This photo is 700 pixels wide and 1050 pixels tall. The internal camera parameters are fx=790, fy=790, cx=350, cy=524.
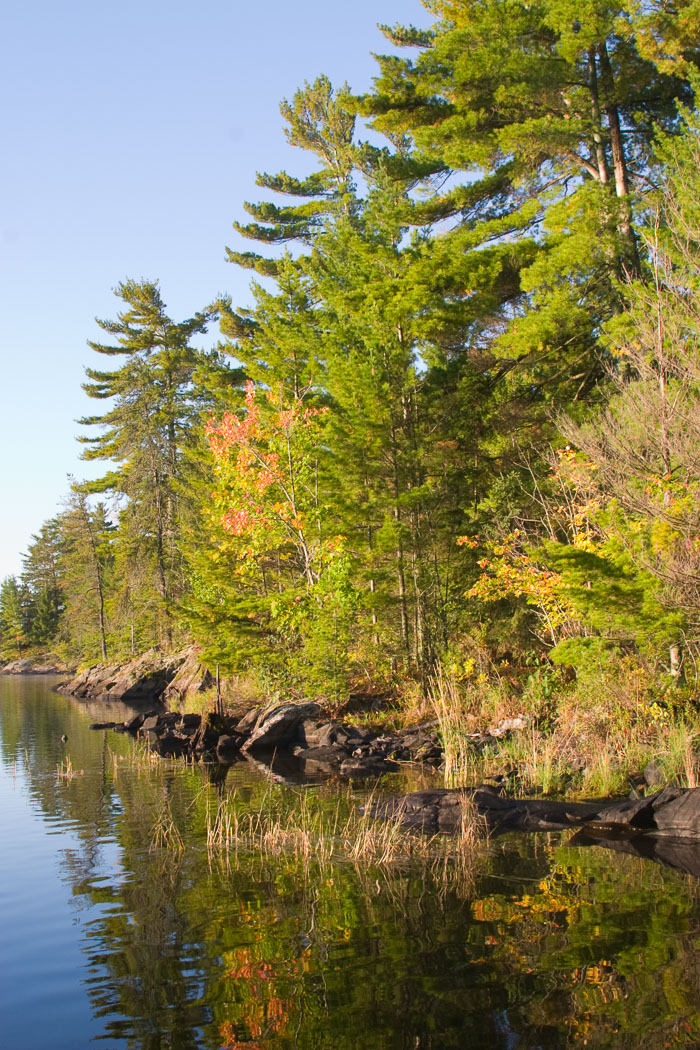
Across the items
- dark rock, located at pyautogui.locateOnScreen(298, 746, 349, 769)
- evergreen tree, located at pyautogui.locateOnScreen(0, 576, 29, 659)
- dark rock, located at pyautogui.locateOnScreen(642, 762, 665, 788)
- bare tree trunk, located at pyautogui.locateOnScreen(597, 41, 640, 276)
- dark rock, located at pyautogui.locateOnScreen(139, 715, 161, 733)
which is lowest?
dark rock, located at pyautogui.locateOnScreen(298, 746, 349, 769)

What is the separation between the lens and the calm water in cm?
492

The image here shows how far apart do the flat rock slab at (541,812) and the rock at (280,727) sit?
8.24 metres

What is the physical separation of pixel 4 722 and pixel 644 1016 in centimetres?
2526

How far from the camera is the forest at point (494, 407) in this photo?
11.5m

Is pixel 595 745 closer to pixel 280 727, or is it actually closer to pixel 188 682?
pixel 280 727

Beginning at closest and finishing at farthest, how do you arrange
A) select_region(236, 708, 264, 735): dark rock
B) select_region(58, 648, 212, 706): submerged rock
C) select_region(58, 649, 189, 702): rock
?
select_region(236, 708, 264, 735): dark rock < select_region(58, 648, 212, 706): submerged rock < select_region(58, 649, 189, 702): rock

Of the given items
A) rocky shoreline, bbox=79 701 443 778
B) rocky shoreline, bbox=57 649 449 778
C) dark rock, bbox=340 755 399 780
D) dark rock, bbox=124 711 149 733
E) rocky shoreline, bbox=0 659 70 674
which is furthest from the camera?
rocky shoreline, bbox=0 659 70 674

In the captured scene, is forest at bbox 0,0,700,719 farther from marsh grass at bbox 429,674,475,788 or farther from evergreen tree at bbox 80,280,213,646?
evergreen tree at bbox 80,280,213,646

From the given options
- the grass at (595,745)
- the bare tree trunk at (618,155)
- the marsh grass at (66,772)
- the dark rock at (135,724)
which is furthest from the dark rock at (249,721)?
the bare tree trunk at (618,155)

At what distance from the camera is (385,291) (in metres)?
18.1

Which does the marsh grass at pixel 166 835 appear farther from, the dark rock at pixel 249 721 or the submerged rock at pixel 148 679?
the submerged rock at pixel 148 679

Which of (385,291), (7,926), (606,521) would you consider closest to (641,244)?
(385,291)

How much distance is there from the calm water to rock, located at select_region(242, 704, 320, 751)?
27.8 feet

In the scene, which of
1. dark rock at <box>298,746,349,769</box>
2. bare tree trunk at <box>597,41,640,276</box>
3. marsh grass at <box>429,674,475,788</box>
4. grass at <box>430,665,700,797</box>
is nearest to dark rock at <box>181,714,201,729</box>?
dark rock at <box>298,746,349,769</box>
